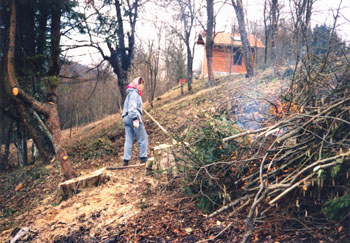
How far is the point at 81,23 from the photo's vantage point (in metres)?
9.14

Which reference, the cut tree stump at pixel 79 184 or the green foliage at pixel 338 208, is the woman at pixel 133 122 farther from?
the green foliage at pixel 338 208

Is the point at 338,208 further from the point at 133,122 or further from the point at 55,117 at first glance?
the point at 55,117

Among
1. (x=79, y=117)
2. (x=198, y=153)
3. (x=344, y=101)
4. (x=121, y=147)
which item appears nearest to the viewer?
(x=344, y=101)

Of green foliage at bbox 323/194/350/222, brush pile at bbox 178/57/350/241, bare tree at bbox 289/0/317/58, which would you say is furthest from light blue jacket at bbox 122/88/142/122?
green foliage at bbox 323/194/350/222

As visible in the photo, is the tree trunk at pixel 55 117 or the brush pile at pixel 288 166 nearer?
the brush pile at pixel 288 166

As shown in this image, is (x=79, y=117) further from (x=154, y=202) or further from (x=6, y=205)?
(x=154, y=202)

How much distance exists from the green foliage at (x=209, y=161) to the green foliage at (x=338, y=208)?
1256 mm

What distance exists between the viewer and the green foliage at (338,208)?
8.42 feet

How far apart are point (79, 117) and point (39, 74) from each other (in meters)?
10.9

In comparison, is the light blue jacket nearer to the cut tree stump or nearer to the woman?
the woman

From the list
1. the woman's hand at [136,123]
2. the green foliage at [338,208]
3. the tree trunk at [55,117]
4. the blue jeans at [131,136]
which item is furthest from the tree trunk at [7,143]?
the green foliage at [338,208]

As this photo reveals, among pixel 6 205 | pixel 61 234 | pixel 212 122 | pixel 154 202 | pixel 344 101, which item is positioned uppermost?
pixel 344 101

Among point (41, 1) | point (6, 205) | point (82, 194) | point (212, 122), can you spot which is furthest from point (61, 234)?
point (41, 1)

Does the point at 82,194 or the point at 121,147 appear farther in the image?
the point at 121,147
